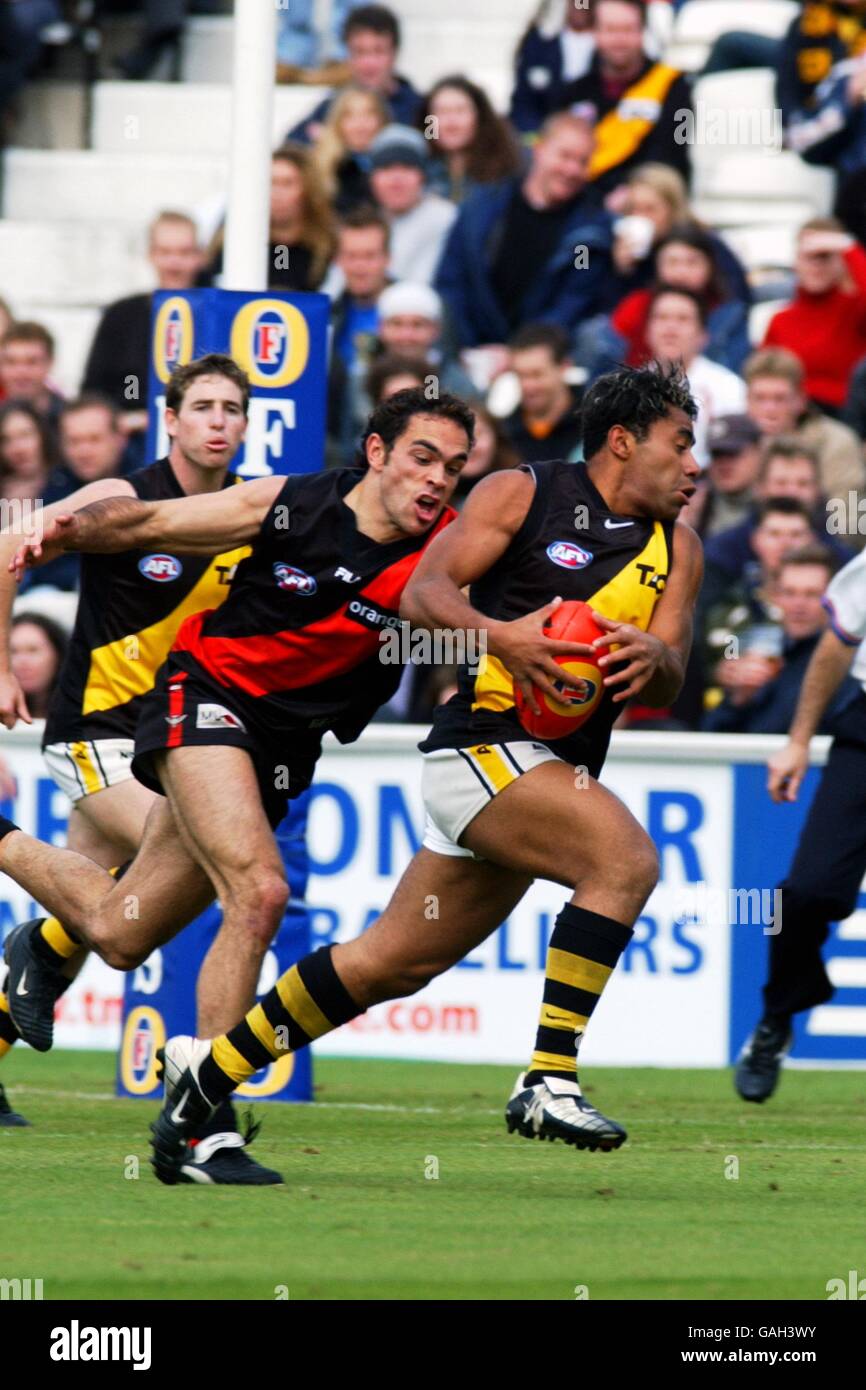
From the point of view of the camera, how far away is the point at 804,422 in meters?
13.3

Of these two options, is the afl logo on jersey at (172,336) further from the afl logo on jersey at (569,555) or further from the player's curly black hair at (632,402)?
the afl logo on jersey at (569,555)

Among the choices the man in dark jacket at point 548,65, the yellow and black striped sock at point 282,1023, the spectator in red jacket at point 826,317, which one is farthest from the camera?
the man in dark jacket at point 548,65

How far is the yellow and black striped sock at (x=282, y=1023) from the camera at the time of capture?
707cm

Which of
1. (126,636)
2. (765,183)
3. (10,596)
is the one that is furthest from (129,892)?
(765,183)

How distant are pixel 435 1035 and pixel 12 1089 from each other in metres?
2.22

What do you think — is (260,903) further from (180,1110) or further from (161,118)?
(161,118)

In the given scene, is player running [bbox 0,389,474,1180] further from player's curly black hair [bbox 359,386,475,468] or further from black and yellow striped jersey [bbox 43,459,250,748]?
black and yellow striped jersey [bbox 43,459,250,748]

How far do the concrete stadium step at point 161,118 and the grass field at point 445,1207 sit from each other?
986cm

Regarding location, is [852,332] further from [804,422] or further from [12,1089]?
[12,1089]

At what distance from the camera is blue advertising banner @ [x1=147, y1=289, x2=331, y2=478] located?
9.71 m

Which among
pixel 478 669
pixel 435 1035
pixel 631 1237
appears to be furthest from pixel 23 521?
pixel 435 1035

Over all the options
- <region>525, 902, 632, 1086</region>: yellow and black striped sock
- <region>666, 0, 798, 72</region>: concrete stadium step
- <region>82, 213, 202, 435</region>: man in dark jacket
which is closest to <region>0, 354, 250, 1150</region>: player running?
<region>525, 902, 632, 1086</region>: yellow and black striped sock

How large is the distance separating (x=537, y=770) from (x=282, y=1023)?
38.2 inches

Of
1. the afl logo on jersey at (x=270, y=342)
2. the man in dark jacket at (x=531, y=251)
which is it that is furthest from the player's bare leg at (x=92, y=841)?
the man in dark jacket at (x=531, y=251)
